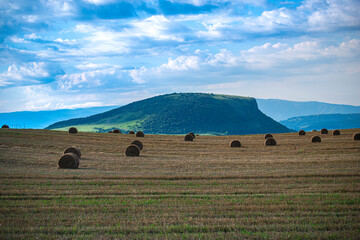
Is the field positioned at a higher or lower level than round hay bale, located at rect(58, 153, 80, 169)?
lower

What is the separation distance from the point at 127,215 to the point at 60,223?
201 cm

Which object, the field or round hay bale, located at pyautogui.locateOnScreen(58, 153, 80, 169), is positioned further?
round hay bale, located at pyautogui.locateOnScreen(58, 153, 80, 169)

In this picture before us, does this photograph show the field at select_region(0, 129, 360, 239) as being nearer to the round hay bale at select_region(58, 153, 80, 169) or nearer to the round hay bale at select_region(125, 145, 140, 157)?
A: the round hay bale at select_region(58, 153, 80, 169)

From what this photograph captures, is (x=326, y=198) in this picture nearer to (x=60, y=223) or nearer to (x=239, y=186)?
(x=239, y=186)

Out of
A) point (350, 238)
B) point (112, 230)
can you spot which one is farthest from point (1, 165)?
point (350, 238)

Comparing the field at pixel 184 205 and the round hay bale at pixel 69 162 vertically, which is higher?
the round hay bale at pixel 69 162

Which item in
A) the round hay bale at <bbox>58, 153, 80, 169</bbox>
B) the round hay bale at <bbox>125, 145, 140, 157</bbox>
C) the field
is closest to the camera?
the field

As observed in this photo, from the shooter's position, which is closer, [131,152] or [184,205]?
[184,205]

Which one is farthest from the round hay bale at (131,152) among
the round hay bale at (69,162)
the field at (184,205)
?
the field at (184,205)

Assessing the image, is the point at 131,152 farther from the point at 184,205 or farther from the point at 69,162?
the point at 184,205

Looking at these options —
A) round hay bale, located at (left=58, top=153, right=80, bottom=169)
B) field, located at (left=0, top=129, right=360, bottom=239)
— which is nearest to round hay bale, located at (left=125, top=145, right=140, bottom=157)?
round hay bale, located at (left=58, top=153, right=80, bottom=169)

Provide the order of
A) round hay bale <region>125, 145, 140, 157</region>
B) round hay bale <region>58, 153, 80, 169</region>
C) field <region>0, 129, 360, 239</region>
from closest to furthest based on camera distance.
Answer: field <region>0, 129, 360, 239</region> < round hay bale <region>58, 153, 80, 169</region> < round hay bale <region>125, 145, 140, 157</region>

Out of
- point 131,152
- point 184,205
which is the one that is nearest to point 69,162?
point 131,152

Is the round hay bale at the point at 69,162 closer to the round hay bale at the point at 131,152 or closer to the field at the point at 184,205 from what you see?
the field at the point at 184,205
